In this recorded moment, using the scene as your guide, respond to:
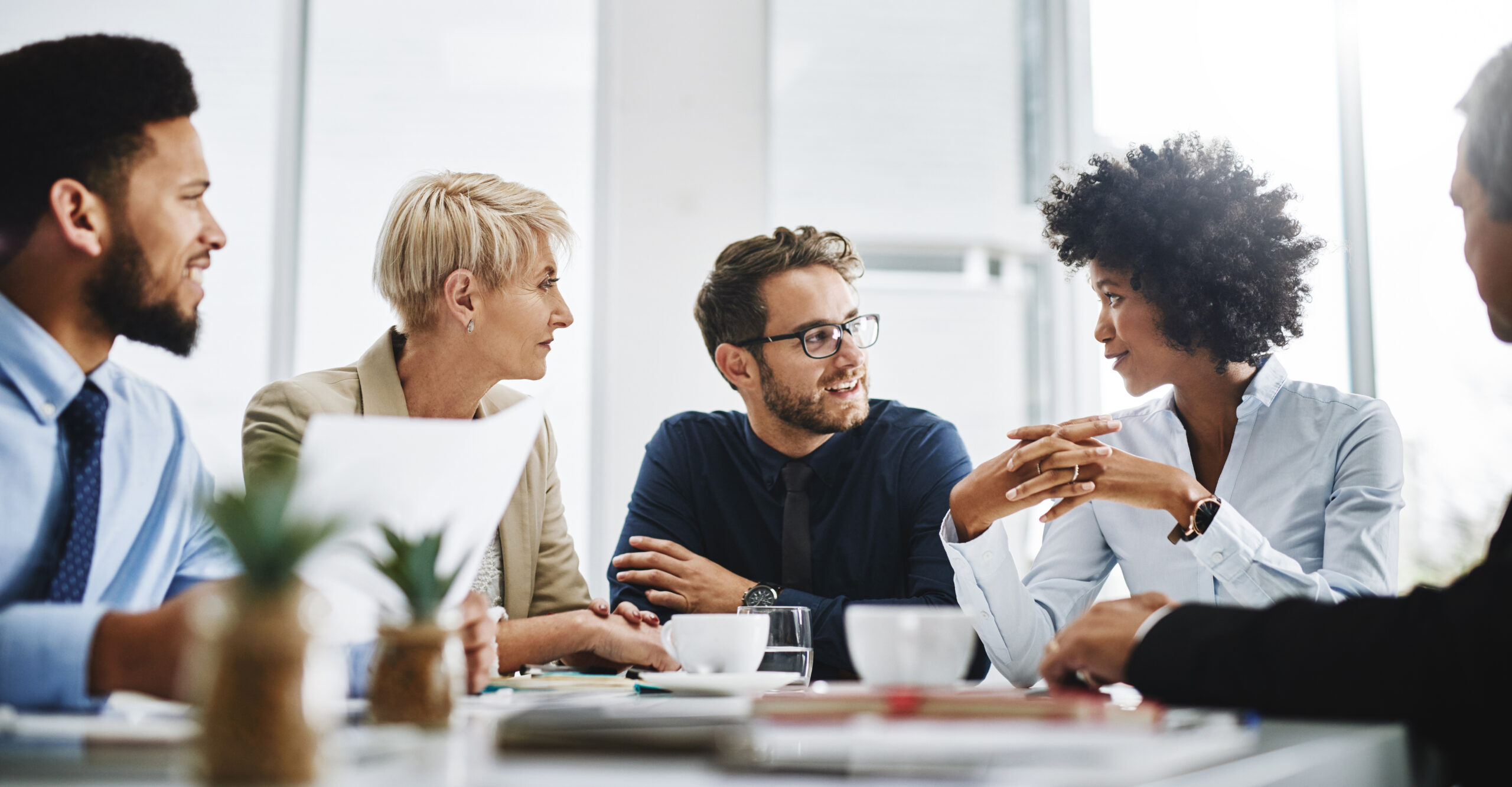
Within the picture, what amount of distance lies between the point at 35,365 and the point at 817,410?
1.60 meters

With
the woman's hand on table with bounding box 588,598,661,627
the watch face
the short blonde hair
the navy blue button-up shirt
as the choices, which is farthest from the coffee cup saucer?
the short blonde hair

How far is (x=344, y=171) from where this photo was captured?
3.77 meters

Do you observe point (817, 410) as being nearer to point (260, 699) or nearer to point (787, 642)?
point (787, 642)

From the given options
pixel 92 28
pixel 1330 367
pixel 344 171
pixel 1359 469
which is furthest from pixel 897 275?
pixel 92 28

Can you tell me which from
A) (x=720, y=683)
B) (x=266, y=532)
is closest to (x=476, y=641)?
(x=720, y=683)

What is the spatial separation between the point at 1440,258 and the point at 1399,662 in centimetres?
279

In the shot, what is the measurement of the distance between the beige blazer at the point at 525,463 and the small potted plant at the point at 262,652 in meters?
1.26

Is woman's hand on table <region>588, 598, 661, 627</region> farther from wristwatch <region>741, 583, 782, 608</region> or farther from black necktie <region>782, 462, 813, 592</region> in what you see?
black necktie <region>782, 462, 813, 592</region>

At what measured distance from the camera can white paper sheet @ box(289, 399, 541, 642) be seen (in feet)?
2.60

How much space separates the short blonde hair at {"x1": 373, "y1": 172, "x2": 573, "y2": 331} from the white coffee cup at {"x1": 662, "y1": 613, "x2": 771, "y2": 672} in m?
1.28

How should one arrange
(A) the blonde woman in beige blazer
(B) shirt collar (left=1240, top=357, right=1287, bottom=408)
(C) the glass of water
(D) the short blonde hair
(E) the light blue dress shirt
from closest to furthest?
(C) the glass of water → (E) the light blue dress shirt → (B) shirt collar (left=1240, top=357, right=1287, bottom=408) → (A) the blonde woman in beige blazer → (D) the short blonde hair

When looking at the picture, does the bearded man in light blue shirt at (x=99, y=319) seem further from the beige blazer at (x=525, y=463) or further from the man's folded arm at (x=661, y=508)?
the man's folded arm at (x=661, y=508)

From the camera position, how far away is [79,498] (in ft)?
3.79

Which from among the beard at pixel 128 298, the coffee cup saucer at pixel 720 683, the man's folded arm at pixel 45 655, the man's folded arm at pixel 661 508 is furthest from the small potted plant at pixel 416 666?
the man's folded arm at pixel 661 508
